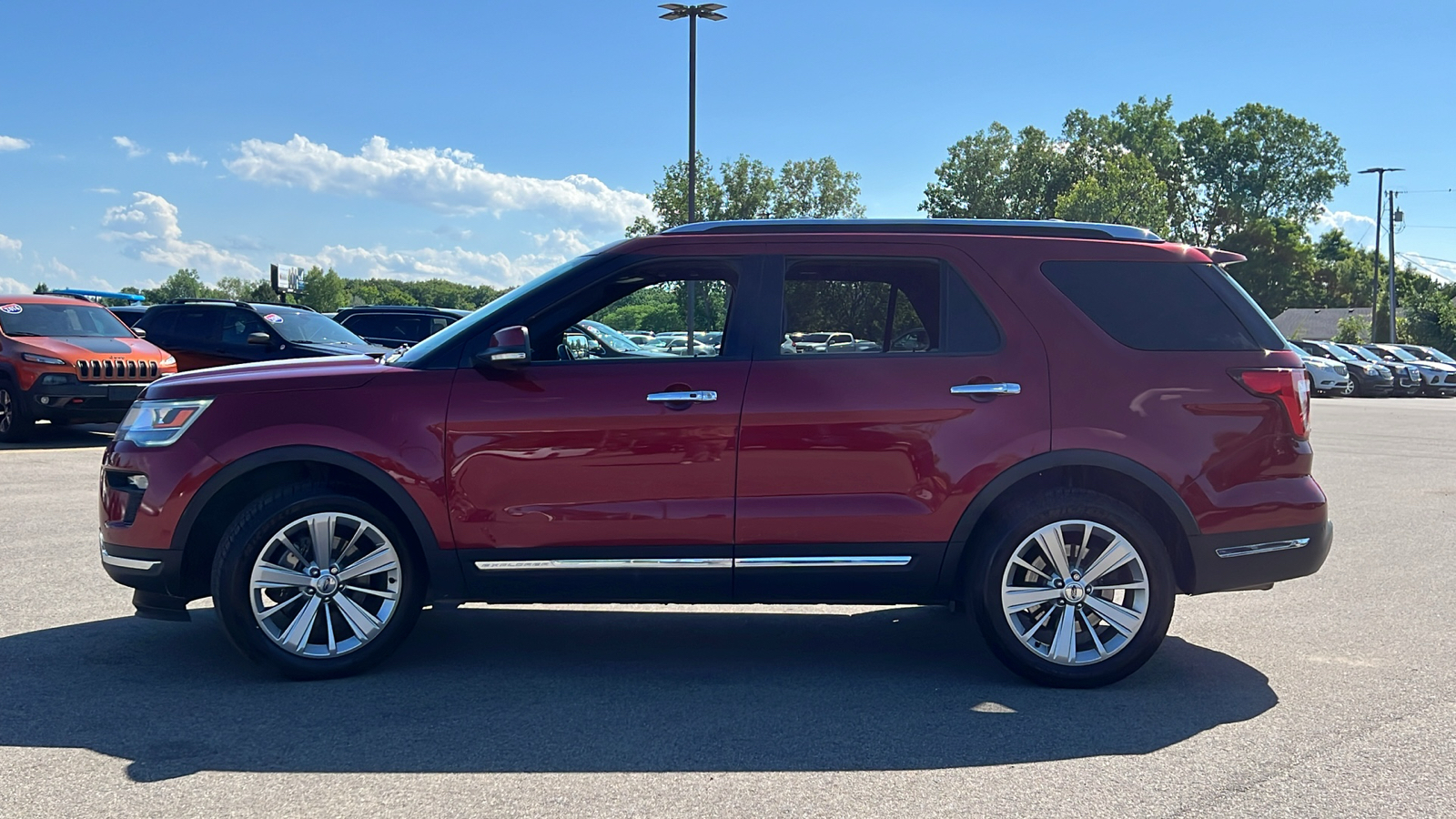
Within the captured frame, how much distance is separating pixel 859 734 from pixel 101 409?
1328cm

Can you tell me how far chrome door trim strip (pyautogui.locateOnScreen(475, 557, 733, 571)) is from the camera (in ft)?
15.6

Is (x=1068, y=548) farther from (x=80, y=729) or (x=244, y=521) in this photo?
(x=80, y=729)

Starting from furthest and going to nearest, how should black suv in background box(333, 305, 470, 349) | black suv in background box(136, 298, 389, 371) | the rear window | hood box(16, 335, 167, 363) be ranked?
black suv in background box(333, 305, 470, 349) < black suv in background box(136, 298, 389, 371) < hood box(16, 335, 167, 363) < the rear window

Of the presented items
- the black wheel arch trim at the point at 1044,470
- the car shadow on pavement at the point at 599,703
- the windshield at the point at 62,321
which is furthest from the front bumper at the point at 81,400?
the black wheel arch trim at the point at 1044,470

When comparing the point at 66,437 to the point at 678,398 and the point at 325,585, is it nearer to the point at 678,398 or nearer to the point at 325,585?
the point at 325,585

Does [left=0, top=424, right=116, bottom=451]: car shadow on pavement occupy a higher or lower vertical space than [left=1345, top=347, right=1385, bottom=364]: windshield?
lower

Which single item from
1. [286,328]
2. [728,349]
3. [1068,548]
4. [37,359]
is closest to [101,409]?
[37,359]

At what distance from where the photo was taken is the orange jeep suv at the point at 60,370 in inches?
567

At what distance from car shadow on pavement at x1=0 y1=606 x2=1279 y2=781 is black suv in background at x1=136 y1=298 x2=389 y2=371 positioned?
10996mm

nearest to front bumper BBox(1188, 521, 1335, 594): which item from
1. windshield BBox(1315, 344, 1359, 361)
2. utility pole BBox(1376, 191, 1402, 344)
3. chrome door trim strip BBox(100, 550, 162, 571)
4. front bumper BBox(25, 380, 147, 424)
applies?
chrome door trim strip BBox(100, 550, 162, 571)

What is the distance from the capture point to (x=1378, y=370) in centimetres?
3691

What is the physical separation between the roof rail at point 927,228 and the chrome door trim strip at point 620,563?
4.55 feet

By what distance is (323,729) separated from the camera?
4.27 m

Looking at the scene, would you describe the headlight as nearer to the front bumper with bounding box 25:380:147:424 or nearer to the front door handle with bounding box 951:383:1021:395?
the front door handle with bounding box 951:383:1021:395
